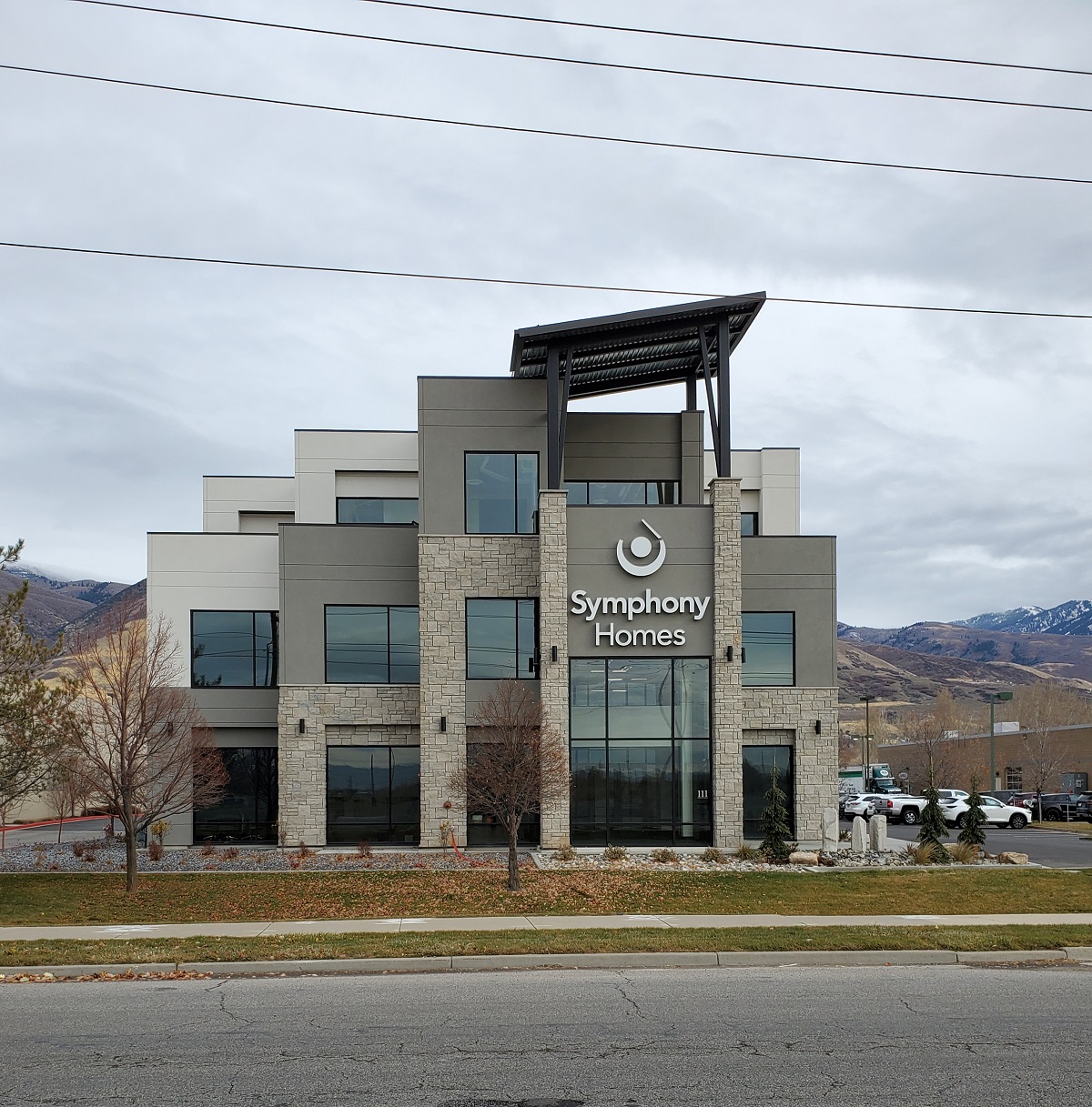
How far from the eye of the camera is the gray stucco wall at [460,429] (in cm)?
2945

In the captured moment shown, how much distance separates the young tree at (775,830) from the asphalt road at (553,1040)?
1170 cm

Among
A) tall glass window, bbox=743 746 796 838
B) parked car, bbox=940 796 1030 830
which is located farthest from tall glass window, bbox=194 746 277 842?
parked car, bbox=940 796 1030 830

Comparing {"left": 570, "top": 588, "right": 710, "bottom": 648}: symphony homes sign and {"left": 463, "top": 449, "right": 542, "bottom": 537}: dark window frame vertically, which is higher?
{"left": 463, "top": 449, "right": 542, "bottom": 537}: dark window frame

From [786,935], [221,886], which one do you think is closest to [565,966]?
[786,935]

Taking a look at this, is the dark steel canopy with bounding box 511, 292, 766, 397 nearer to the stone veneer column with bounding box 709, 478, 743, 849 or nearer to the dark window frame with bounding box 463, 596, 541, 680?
the stone veneer column with bounding box 709, 478, 743, 849

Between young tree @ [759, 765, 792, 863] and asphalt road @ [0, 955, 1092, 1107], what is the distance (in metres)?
11.7

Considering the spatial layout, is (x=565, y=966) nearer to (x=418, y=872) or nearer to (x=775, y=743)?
(x=418, y=872)

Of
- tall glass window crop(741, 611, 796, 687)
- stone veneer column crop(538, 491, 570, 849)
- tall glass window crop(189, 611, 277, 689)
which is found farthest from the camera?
tall glass window crop(189, 611, 277, 689)

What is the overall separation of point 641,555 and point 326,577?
8659mm

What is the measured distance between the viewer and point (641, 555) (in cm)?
2873

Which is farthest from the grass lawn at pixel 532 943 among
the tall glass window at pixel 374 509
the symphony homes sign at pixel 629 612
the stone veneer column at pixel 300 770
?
the tall glass window at pixel 374 509

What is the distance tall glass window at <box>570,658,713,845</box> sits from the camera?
28.6 m

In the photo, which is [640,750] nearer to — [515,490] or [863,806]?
[515,490]

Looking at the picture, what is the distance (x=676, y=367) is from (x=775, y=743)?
1108 centimetres
